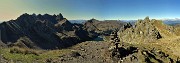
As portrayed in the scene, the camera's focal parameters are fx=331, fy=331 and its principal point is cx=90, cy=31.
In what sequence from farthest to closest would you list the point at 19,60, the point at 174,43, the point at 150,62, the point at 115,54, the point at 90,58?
the point at 90,58 < the point at 115,54 < the point at 174,43 < the point at 19,60 < the point at 150,62

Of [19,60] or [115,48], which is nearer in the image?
[19,60]

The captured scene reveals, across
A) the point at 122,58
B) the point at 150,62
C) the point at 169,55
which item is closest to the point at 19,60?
the point at 122,58

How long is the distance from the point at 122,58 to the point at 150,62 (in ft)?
61.4

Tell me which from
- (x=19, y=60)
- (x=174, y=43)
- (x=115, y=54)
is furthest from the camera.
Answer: (x=115, y=54)

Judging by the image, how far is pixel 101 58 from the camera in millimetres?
187125

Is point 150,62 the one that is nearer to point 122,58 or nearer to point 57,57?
point 122,58

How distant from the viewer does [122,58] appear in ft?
516

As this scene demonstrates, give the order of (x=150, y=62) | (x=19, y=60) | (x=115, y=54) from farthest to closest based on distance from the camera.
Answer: (x=115, y=54)
(x=19, y=60)
(x=150, y=62)

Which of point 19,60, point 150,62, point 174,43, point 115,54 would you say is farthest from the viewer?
point 115,54

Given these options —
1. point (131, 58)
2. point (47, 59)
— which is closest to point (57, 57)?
point (47, 59)

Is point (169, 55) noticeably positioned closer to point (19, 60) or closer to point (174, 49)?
point (174, 49)

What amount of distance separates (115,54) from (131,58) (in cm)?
3111

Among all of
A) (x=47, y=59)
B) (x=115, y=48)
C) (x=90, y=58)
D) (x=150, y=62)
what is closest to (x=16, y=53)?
(x=47, y=59)

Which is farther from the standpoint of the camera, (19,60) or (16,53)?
(16,53)
